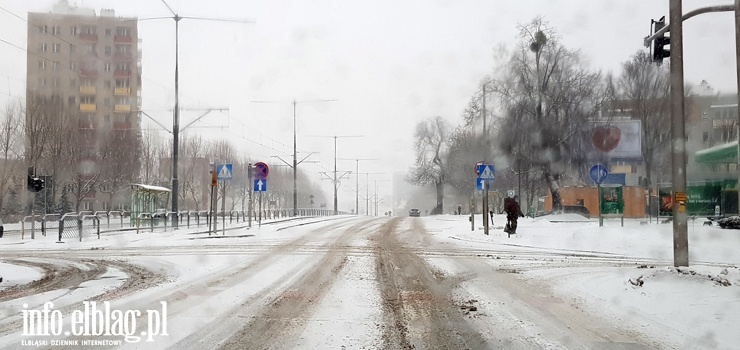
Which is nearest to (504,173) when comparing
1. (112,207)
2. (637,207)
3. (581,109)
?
(637,207)

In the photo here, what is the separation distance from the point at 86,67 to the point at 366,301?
30369mm

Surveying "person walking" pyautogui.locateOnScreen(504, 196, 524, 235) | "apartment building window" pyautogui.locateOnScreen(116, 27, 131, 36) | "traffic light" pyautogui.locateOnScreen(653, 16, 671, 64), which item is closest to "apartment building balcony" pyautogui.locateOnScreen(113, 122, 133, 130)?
"apartment building window" pyautogui.locateOnScreen(116, 27, 131, 36)

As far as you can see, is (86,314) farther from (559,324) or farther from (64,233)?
(64,233)

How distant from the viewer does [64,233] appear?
26.8 meters

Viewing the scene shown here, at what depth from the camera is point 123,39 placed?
132ft

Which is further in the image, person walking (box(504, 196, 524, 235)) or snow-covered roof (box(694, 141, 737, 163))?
snow-covered roof (box(694, 141, 737, 163))

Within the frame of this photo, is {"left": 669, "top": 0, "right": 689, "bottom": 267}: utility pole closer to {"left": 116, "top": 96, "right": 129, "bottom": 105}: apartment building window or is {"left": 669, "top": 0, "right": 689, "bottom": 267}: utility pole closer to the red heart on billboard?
the red heart on billboard

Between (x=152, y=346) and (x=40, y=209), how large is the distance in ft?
164

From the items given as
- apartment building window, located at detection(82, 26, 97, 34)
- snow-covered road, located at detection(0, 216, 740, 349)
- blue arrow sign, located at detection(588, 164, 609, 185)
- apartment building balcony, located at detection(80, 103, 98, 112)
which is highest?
apartment building window, located at detection(82, 26, 97, 34)

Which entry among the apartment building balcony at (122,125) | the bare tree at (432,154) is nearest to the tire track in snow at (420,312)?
the apartment building balcony at (122,125)

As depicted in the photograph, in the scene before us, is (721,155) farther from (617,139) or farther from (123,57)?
(123,57)

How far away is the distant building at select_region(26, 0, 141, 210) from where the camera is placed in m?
33.6

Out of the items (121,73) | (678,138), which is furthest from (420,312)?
(121,73)

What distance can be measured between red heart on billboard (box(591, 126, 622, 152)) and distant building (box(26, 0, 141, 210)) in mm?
27498
